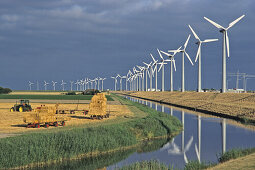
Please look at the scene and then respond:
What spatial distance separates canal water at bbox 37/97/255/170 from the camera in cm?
2258

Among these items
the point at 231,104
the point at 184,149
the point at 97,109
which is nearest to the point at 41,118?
the point at 97,109

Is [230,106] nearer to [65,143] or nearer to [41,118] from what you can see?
[41,118]

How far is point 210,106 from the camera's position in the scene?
2800 inches

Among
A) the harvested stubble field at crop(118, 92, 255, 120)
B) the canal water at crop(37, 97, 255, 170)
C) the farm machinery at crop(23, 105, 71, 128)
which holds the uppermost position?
the farm machinery at crop(23, 105, 71, 128)

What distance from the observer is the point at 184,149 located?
Result: 2869 cm

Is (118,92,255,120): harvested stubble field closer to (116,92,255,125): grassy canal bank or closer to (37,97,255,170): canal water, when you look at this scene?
(116,92,255,125): grassy canal bank

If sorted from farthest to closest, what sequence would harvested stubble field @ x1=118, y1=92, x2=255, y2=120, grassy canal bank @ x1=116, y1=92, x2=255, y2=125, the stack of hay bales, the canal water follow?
harvested stubble field @ x1=118, y1=92, x2=255, y2=120 → grassy canal bank @ x1=116, y1=92, x2=255, y2=125 → the stack of hay bales → the canal water

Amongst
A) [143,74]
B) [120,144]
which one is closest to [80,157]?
[120,144]

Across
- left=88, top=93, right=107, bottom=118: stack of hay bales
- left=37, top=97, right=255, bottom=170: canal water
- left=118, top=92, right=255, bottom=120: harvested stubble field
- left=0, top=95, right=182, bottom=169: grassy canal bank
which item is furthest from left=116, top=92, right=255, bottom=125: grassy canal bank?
left=0, top=95, right=182, bottom=169: grassy canal bank

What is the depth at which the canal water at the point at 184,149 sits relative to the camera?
2258cm

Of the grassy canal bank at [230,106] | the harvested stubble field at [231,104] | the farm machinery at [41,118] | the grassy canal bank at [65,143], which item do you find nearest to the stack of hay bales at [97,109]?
the farm machinery at [41,118]

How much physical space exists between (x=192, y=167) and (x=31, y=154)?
9.57 meters

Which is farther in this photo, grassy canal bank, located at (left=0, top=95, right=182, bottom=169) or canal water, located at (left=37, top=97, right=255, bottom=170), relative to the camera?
canal water, located at (left=37, top=97, right=255, bottom=170)

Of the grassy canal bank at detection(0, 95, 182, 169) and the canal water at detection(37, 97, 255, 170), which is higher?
the grassy canal bank at detection(0, 95, 182, 169)
